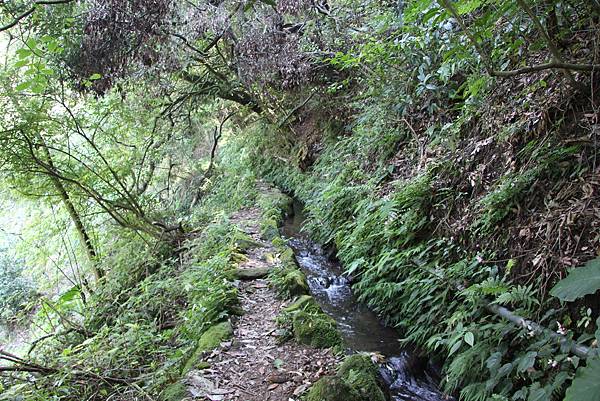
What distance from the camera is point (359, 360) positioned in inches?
128

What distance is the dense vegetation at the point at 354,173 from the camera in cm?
308

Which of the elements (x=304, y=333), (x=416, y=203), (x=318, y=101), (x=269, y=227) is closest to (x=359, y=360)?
(x=304, y=333)

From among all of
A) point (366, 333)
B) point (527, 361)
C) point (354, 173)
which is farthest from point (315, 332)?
point (354, 173)

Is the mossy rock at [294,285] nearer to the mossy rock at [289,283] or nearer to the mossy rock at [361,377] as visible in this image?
the mossy rock at [289,283]

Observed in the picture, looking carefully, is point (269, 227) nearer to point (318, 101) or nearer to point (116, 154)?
point (116, 154)

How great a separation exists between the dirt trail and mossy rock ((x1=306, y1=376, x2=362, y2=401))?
0.26 meters

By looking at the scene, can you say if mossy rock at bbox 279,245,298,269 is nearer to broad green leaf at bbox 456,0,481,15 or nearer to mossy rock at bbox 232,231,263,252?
mossy rock at bbox 232,231,263,252

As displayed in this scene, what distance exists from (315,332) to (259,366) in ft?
1.92

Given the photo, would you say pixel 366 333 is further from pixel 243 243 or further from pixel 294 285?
pixel 243 243

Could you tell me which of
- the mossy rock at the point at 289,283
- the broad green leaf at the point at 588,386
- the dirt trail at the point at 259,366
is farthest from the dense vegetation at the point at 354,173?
the mossy rock at the point at 289,283

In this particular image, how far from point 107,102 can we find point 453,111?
6.55 m

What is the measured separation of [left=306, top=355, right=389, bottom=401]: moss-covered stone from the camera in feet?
9.44

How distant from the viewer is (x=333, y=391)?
288cm

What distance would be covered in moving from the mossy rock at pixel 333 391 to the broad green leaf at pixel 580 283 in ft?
5.14
